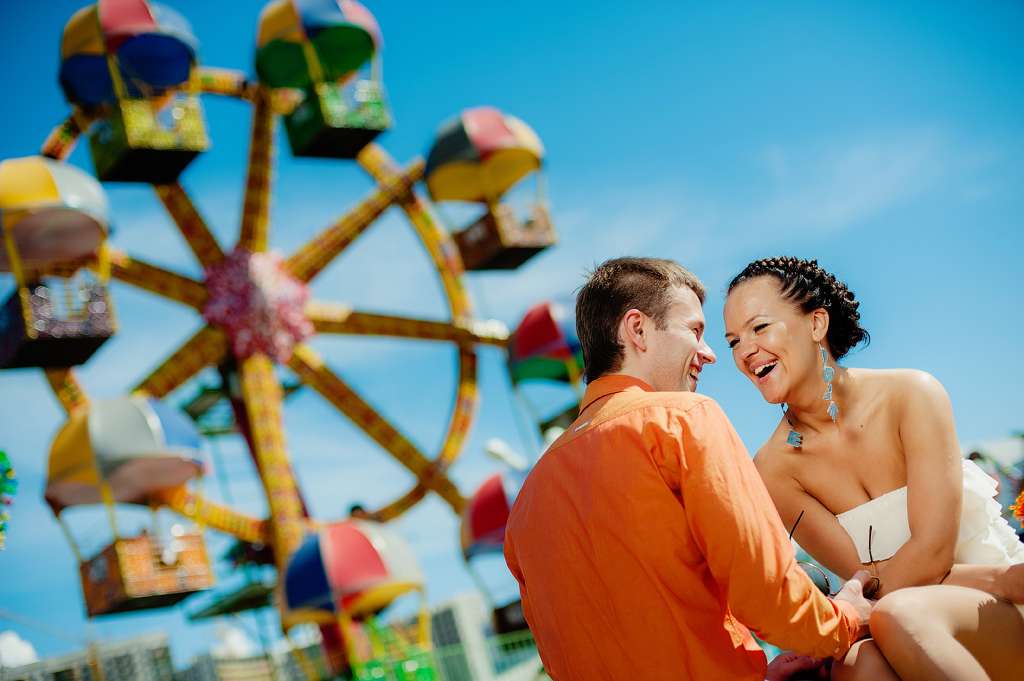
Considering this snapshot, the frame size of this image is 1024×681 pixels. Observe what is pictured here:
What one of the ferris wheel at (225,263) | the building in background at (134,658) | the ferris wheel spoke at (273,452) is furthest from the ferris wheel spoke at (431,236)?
the building in background at (134,658)

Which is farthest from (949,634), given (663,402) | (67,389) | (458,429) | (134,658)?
(458,429)

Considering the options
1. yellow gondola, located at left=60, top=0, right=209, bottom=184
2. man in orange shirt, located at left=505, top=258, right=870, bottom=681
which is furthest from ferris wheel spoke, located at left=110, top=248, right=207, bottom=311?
man in orange shirt, located at left=505, top=258, right=870, bottom=681

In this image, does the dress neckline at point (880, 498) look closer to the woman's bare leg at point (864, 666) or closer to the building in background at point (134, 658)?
the woman's bare leg at point (864, 666)

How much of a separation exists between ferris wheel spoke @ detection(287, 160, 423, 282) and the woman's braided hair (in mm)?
12355

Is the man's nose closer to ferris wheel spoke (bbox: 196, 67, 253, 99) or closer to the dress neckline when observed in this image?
the dress neckline

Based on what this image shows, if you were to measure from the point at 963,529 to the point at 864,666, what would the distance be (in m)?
0.59

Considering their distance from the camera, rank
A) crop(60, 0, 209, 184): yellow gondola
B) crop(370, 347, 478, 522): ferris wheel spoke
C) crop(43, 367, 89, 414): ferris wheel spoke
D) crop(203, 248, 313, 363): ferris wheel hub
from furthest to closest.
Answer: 1. crop(370, 347, 478, 522): ferris wheel spoke
2. crop(203, 248, 313, 363): ferris wheel hub
3. crop(43, 367, 89, 414): ferris wheel spoke
4. crop(60, 0, 209, 184): yellow gondola

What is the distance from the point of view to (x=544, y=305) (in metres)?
14.5

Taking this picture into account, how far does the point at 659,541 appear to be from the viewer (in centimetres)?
192

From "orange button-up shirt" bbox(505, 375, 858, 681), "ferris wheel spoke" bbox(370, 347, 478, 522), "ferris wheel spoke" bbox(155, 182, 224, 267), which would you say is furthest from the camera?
"ferris wheel spoke" bbox(370, 347, 478, 522)

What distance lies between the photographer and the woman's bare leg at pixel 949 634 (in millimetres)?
1868

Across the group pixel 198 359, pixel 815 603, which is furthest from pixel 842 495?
pixel 198 359

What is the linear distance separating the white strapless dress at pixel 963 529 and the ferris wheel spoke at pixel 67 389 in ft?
35.4

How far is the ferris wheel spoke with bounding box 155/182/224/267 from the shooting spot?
13.8 meters
